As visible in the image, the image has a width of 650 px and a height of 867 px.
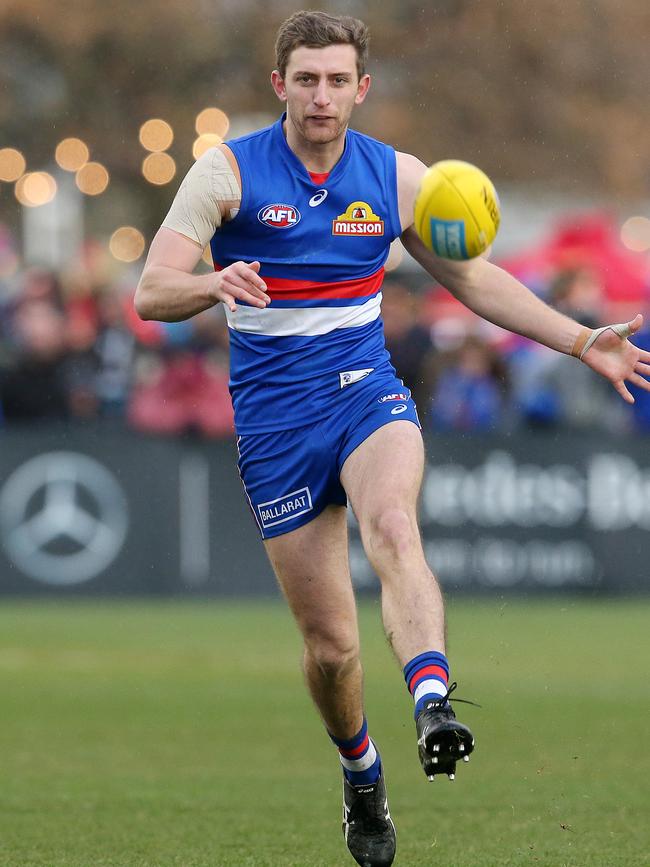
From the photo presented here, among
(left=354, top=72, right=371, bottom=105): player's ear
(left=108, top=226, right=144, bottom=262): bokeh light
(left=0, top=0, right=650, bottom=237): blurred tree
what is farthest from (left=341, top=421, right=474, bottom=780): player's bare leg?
(left=0, top=0, right=650, bottom=237): blurred tree

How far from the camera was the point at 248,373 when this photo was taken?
25.0ft

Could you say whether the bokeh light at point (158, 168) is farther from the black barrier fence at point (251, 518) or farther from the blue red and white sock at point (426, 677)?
the blue red and white sock at point (426, 677)

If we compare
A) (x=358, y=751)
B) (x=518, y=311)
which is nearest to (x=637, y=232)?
(x=518, y=311)

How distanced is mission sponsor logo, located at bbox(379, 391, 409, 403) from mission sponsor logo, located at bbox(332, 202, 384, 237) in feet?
2.11

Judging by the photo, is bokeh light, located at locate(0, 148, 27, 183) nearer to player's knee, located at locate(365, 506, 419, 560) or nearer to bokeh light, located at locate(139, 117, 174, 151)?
bokeh light, located at locate(139, 117, 174, 151)

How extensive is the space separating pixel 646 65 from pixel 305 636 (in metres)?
25.3

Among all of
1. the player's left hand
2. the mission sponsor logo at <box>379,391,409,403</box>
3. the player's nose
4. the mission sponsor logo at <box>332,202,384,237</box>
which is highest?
the player's nose

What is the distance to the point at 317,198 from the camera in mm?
7445

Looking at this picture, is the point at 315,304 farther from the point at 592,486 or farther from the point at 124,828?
the point at 592,486

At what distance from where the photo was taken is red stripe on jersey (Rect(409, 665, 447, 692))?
6438 millimetres

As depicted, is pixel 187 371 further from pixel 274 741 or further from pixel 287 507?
pixel 287 507

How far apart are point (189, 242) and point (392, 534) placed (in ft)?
Result: 4.57

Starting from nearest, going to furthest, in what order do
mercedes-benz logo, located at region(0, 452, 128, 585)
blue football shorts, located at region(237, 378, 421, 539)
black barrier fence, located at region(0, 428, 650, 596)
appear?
blue football shorts, located at region(237, 378, 421, 539)
mercedes-benz logo, located at region(0, 452, 128, 585)
black barrier fence, located at region(0, 428, 650, 596)

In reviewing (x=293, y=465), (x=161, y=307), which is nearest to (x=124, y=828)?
(x=293, y=465)
